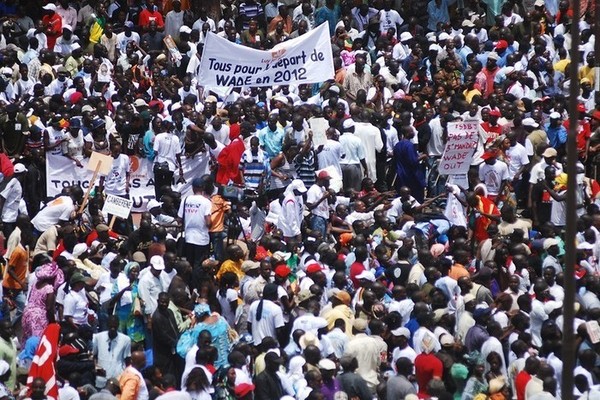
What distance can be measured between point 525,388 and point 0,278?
7.18 meters

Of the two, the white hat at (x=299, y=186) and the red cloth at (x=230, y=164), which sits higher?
the red cloth at (x=230, y=164)

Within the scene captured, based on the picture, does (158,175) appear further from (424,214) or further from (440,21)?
(440,21)

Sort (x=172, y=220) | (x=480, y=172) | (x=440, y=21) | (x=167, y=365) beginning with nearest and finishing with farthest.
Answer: (x=167, y=365) → (x=172, y=220) → (x=480, y=172) → (x=440, y=21)

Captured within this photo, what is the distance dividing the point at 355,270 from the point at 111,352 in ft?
11.6

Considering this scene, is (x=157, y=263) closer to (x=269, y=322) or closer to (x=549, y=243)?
(x=269, y=322)

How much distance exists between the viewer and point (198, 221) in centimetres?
2312

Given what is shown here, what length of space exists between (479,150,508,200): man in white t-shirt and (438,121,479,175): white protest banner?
0.79 ft

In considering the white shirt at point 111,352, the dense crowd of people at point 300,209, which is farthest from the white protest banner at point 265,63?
the white shirt at point 111,352

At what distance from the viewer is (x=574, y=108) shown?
601 inches

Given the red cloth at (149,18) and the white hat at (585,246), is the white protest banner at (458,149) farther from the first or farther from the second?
the red cloth at (149,18)

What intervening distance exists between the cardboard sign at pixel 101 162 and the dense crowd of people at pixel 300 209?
45 centimetres

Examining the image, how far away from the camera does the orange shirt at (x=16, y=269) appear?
22.2 meters

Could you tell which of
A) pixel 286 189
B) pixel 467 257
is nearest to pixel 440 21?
pixel 286 189

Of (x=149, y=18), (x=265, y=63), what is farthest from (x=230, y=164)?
(x=149, y=18)
